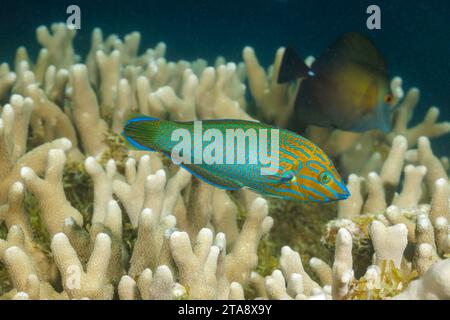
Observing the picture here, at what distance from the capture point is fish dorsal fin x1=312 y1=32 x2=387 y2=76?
409cm

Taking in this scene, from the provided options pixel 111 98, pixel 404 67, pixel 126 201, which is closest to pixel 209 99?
pixel 111 98

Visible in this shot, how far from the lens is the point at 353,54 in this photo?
4117 millimetres

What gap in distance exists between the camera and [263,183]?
2.38m

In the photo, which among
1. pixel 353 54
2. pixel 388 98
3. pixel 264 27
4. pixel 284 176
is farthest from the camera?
pixel 264 27

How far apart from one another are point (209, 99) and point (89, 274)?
102 inches

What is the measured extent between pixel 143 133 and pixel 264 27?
49222 millimetres

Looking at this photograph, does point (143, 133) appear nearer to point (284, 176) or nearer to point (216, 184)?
point (216, 184)

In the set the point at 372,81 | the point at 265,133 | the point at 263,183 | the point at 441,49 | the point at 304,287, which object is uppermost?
the point at 441,49

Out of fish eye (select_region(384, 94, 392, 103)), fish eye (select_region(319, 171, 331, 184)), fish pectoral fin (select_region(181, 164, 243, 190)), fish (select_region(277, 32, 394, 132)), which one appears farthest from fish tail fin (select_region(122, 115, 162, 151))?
fish eye (select_region(384, 94, 392, 103))

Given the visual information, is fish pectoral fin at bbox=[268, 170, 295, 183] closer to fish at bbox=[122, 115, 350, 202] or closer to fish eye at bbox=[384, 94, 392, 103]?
fish at bbox=[122, 115, 350, 202]

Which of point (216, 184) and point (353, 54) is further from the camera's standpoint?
point (353, 54)

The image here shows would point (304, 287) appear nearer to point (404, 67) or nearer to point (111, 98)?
point (111, 98)

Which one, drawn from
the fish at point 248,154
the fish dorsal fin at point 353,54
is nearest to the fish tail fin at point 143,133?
the fish at point 248,154

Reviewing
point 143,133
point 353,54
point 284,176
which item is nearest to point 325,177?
point 284,176
